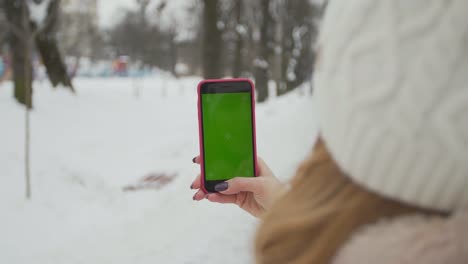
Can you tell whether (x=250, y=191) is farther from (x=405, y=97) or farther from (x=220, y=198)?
(x=405, y=97)

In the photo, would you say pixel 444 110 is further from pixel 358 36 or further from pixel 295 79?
pixel 295 79

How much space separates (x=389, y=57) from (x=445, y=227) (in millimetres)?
164

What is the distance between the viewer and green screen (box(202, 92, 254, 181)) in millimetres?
991

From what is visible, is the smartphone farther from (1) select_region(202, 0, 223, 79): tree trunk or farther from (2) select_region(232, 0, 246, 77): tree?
(2) select_region(232, 0, 246, 77): tree

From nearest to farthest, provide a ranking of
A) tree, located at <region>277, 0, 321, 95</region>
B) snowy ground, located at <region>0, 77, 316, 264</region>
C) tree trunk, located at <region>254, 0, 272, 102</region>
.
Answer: snowy ground, located at <region>0, 77, 316, 264</region> → tree, located at <region>277, 0, 321, 95</region> → tree trunk, located at <region>254, 0, 272, 102</region>

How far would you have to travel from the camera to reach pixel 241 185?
97cm

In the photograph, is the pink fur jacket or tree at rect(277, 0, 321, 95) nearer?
the pink fur jacket

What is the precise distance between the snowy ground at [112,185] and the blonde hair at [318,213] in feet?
0.24

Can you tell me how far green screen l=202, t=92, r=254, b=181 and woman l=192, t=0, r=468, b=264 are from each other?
1.63ft

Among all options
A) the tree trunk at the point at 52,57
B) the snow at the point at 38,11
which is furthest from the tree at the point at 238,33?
the snow at the point at 38,11

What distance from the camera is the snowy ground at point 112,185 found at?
2.02m

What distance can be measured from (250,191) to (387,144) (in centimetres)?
57

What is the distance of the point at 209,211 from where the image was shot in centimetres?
226

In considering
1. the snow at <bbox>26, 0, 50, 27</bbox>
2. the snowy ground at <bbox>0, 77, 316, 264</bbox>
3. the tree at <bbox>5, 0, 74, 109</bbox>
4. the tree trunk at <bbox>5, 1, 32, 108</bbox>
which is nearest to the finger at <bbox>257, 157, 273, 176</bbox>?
the snowy ground at <bbox>0, 77, 316, 264</bbox>
